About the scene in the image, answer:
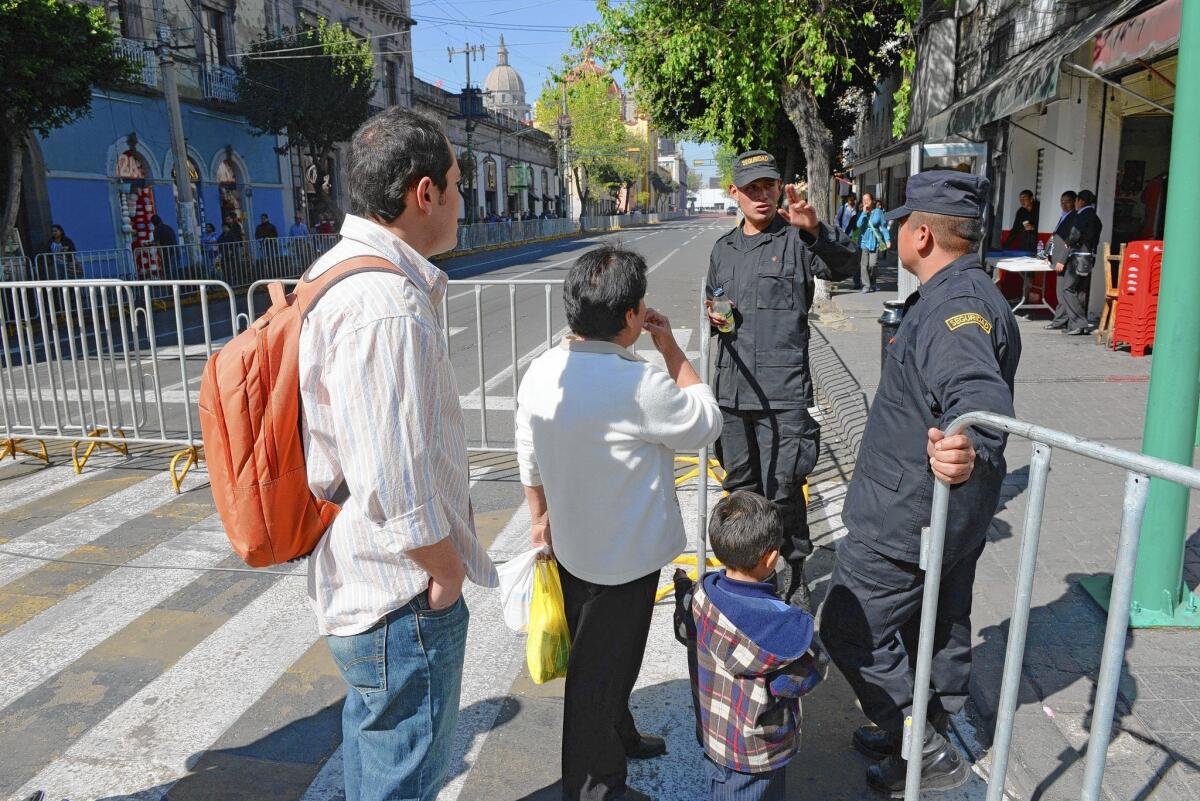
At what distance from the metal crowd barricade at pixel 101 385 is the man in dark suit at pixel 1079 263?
32.1 feet

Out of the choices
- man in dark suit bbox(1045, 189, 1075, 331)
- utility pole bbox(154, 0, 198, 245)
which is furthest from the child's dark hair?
utility pole bbox(154, 0, 198, 245)

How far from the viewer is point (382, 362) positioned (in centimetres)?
176

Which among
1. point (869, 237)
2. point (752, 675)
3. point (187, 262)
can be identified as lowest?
point (752, 675)

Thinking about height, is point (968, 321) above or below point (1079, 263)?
above

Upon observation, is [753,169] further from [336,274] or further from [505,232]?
[505,232]

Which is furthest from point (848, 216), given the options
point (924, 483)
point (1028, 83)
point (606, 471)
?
point (606, 471)

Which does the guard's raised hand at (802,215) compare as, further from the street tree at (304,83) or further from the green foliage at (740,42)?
the street tree at (304,83)

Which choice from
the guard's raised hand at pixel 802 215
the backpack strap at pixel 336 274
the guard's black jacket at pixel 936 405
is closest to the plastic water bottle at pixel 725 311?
the guard's raised hand at pixel 802 215

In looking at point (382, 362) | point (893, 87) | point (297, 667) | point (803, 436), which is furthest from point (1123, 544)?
point (893, 87)

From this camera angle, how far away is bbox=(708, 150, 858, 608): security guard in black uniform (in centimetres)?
395

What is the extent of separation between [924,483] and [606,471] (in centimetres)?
94

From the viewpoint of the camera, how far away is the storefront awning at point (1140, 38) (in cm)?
753

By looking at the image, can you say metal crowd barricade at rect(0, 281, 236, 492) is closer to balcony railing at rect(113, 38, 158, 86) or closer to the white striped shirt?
the white striped shirt

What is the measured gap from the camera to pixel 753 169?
13.1ft
